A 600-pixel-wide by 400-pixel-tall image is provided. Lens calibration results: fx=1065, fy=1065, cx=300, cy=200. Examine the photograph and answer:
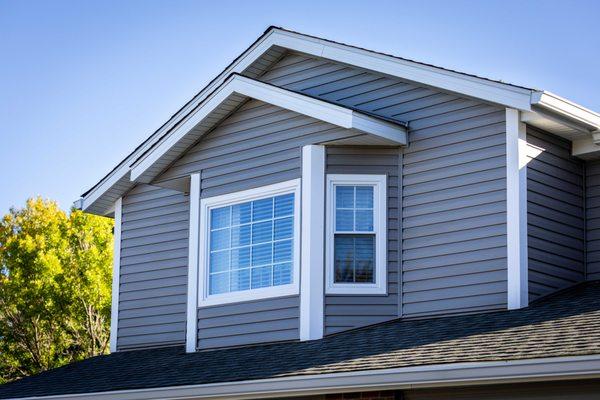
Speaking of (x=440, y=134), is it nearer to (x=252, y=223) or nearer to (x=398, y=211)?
(x=398, y=211)

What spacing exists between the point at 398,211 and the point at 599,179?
8.08 ft

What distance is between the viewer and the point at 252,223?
13844mm

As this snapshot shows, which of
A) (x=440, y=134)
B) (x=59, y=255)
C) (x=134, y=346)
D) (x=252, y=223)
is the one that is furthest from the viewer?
(x=59, y=255)

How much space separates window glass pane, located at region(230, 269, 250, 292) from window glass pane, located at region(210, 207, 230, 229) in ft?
2.29

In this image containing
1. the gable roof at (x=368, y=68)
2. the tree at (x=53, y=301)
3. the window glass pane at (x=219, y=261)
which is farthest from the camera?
the tree at (x=53, y=301)

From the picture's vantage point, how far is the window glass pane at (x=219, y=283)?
14.0 metres

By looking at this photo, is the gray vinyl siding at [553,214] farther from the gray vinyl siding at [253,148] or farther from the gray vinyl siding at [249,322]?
the gray vinyl siding at [249,322]

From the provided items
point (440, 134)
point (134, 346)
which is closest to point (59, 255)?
point (134, 346)


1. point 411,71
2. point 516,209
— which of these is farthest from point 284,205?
point 516,209

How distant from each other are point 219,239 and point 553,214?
4419 mm

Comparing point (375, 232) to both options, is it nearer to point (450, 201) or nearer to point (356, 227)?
point (356, 227)

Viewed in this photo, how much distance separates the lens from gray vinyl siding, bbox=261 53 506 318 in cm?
1214

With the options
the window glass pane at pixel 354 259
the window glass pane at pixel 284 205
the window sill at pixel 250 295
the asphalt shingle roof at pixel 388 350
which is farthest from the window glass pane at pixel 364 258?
the window glass pane at pixel 284 205

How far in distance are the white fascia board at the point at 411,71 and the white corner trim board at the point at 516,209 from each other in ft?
0.84
